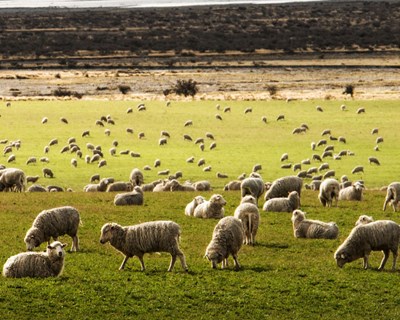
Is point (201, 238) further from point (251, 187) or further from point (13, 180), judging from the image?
point (13, 180)

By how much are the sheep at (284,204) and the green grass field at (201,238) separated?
0.39 metres

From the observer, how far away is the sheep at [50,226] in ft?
65.3

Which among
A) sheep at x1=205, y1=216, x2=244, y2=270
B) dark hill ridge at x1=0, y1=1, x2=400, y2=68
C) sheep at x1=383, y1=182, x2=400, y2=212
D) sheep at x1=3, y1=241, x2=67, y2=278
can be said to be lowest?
dark hill ridge at x1=0, y1=1, x2=400, y2=68

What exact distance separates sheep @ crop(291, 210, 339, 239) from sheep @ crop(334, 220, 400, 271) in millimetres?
2661

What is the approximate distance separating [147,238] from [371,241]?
381 centimetres

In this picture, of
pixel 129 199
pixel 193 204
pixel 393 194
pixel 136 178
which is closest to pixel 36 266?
pixel 193 204

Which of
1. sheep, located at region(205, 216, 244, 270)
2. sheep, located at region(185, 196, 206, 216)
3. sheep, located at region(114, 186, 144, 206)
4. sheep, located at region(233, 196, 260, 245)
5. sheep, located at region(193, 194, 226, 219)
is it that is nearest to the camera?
sheep, located at region(205, 216, 244, 270)

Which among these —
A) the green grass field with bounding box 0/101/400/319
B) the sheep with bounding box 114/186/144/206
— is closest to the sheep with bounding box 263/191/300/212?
the green grass field with bounding box 0/101/400/319

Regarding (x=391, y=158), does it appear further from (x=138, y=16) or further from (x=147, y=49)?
(x=138, y=16)

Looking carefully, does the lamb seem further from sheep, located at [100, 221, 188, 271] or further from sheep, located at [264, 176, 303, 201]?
sheep, located at [100, 221, 188, 271]

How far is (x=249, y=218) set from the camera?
20.6 m

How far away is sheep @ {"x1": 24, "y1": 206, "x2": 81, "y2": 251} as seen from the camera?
65.3ft

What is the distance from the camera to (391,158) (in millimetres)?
35656

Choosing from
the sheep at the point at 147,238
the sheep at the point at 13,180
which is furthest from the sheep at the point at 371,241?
the sheep at the point at 13,180
